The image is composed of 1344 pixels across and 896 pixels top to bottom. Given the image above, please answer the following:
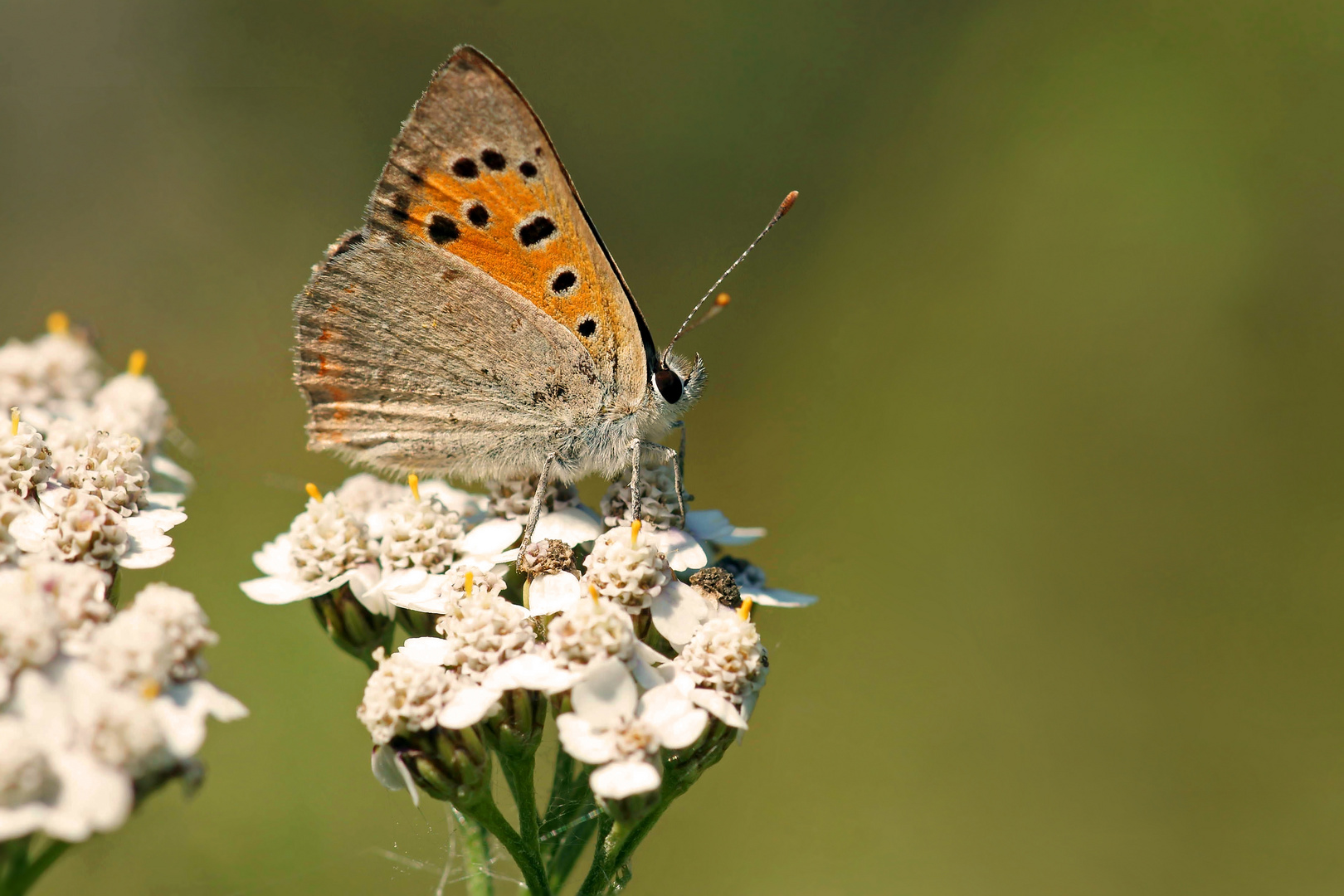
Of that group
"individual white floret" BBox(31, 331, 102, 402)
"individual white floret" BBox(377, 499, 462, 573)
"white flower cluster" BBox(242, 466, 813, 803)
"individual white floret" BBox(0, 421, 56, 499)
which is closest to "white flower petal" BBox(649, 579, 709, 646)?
"white flower cluster" BBox(242, 466, 813, 803)

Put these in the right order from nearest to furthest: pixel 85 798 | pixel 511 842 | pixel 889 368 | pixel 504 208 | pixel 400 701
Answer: pixel 85 798 → pixel 400 701 → pixel 511 842 → pixel 504 208 → pixel 889 368

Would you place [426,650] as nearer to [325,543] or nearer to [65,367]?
[325,543]

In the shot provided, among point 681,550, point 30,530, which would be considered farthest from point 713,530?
point 30,530

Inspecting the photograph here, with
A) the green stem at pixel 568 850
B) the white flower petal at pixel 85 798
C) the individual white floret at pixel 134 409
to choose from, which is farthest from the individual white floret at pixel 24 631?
the green stem at pixel 568 850

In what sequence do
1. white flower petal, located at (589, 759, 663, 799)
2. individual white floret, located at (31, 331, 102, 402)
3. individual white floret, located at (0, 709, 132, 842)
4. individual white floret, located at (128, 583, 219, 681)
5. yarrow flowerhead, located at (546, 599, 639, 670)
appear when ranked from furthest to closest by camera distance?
individual white floret, located at (31, 331, 102, 402) → yarrow flowerhead, located at (546, 599, 639, 670) → white flower petal, located at (589, 759, 663, 799) → individual white floret, located at (128, 583, 219, 681) → individual white floret, located at (0, 709, 132, 842)

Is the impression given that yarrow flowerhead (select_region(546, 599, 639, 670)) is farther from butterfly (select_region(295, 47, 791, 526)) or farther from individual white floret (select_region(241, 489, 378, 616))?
butterfly (select_region(295, 47, 791, 526))

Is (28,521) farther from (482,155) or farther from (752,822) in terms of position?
(752,822)

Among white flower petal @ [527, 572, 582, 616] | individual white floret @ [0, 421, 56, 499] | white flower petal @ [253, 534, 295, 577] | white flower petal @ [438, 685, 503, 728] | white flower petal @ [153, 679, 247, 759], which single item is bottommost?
white flower petal @ [253, 534, 295, 577]

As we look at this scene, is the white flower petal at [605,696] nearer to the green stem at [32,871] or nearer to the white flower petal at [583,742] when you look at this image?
the white flower petal at [583,742]
